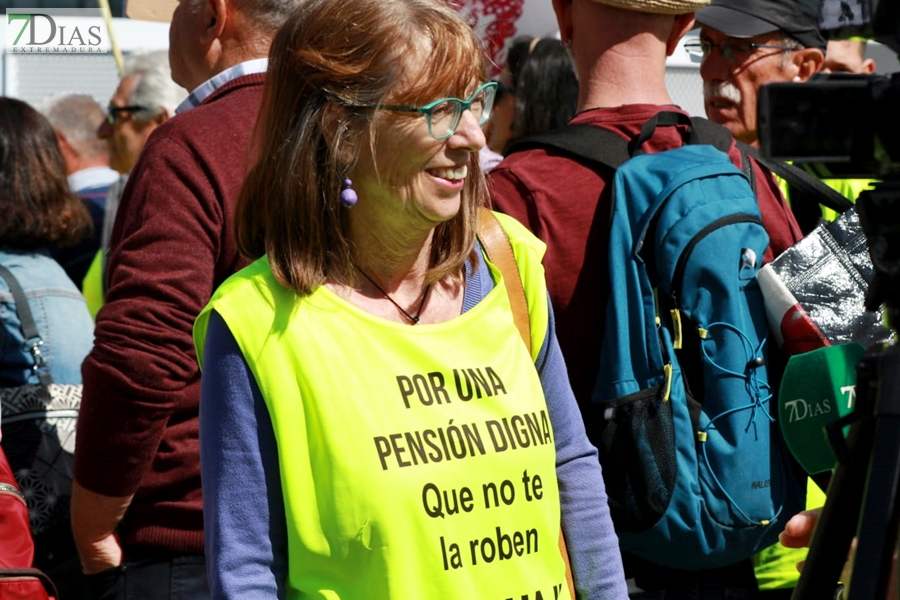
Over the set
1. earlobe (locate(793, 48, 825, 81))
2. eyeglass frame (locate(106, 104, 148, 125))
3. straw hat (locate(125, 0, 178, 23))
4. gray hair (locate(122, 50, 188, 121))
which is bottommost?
eyeglass frame (locate(106, 104, 148, 125))

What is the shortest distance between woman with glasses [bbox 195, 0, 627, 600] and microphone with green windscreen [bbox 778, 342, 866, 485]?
1.19ft

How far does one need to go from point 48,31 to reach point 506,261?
141 inches

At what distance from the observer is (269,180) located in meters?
1.96

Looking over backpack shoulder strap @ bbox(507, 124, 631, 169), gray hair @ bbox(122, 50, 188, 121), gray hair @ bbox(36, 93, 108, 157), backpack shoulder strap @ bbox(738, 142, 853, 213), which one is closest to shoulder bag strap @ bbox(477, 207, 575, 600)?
backpack shoulder strap @ bbox(507, 124, 631, 169)

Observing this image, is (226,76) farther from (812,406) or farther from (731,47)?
(731,47)

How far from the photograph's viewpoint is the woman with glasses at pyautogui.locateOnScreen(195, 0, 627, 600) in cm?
180

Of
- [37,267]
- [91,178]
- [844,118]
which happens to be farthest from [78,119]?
[844,118]

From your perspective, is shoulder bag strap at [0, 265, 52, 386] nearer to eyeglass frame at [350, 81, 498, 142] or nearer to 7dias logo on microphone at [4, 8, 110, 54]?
7dias logo on microphone at [4, 8, 110, 54]

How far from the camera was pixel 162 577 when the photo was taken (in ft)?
8.35

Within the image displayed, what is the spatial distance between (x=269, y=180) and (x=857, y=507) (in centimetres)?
96

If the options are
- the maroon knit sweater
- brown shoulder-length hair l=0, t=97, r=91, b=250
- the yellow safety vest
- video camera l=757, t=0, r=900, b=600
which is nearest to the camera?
video camera l=757, t=0, r=900, b=600

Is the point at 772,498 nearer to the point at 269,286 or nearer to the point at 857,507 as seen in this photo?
the point at 857,507

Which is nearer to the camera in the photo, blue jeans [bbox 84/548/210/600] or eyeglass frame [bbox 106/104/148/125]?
blue jeans [bbox 84/548/210/600]

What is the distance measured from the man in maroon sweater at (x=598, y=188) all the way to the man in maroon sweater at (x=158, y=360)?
62 cm
